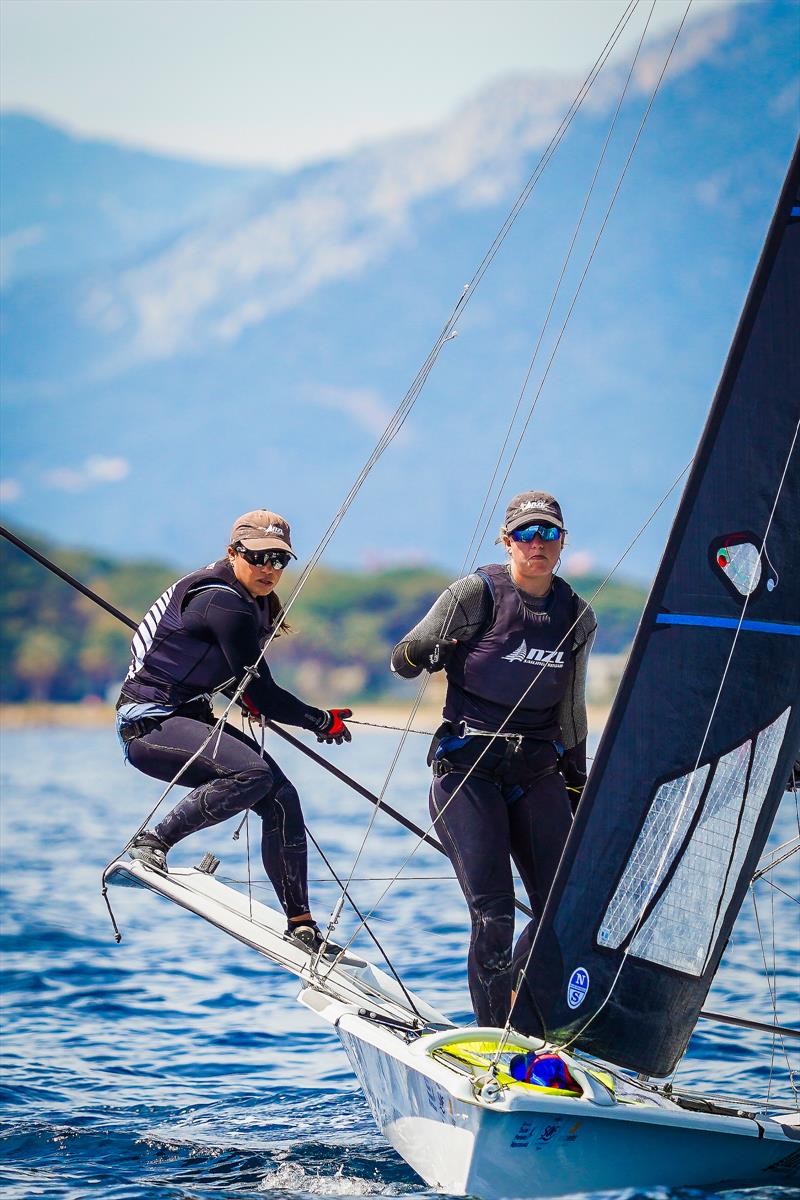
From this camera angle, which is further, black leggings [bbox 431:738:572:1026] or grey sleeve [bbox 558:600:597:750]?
grey sleeve [bbox 558:600:597:750]

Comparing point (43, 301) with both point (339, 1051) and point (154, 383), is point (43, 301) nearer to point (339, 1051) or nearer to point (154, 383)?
point (154, 383)

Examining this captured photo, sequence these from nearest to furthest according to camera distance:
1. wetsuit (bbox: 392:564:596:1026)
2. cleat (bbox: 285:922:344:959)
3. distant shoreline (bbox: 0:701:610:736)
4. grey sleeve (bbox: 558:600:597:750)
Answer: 1. wetsuit (bbox: 392:564:596:1026)
2. grey sleeve (bbox: 558:600:597:750)
3. cleat (bbox: 285:922:344:959)
4. distant shoreline (bbox: 0:701:610:736)

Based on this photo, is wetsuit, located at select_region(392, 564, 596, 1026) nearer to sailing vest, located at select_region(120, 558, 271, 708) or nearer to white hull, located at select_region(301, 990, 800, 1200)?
white hull, located at select_region(301, 990, 800, 1200)

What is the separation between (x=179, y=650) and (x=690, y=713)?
5.17ft

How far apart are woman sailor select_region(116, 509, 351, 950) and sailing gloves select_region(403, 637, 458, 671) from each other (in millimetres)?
351

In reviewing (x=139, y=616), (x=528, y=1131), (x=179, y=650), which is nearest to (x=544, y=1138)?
(x=528, y=1131)

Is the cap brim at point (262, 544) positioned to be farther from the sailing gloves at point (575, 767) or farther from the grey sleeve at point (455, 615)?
the sailing gloves at point (575, 767)

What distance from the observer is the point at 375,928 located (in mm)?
9195

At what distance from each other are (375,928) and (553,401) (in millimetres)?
117610

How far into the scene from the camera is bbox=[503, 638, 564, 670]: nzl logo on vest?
161 inches

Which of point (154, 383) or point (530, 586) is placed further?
point (154, 383)

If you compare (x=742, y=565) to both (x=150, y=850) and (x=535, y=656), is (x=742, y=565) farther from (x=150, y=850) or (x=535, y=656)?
(x=150, y=850)

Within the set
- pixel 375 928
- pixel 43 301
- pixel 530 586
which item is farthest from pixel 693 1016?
pixel 43 301

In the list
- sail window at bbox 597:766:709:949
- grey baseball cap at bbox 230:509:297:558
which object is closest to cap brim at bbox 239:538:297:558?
grey baseball cap at bbox 230:509:297:558
